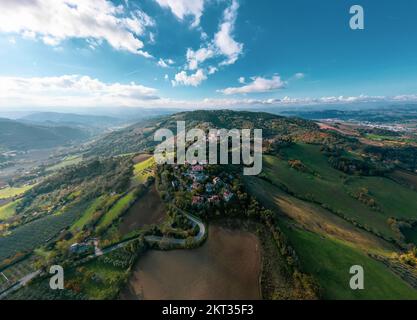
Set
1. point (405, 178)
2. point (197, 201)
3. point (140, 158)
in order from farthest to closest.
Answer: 1. point (140, 158)
2. point (405, 178)
3. point (197, 201)

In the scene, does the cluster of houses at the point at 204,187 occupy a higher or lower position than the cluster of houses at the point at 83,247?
higher

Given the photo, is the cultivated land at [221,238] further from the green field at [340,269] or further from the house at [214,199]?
the house at [214,199]

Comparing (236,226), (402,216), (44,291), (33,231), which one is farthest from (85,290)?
(402,216)

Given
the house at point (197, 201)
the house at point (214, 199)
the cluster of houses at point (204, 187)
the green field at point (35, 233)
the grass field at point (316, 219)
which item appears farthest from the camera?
the green field at point (35, 233)

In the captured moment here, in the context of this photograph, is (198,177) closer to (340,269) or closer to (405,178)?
(340,269)

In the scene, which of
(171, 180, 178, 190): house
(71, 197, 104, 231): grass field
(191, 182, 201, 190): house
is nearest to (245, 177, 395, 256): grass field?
(191, 182, 201, 190): house

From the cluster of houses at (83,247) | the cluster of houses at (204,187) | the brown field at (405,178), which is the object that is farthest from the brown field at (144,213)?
the brown field at (405,178)

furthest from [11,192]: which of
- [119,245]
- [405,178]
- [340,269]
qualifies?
[405,178]
